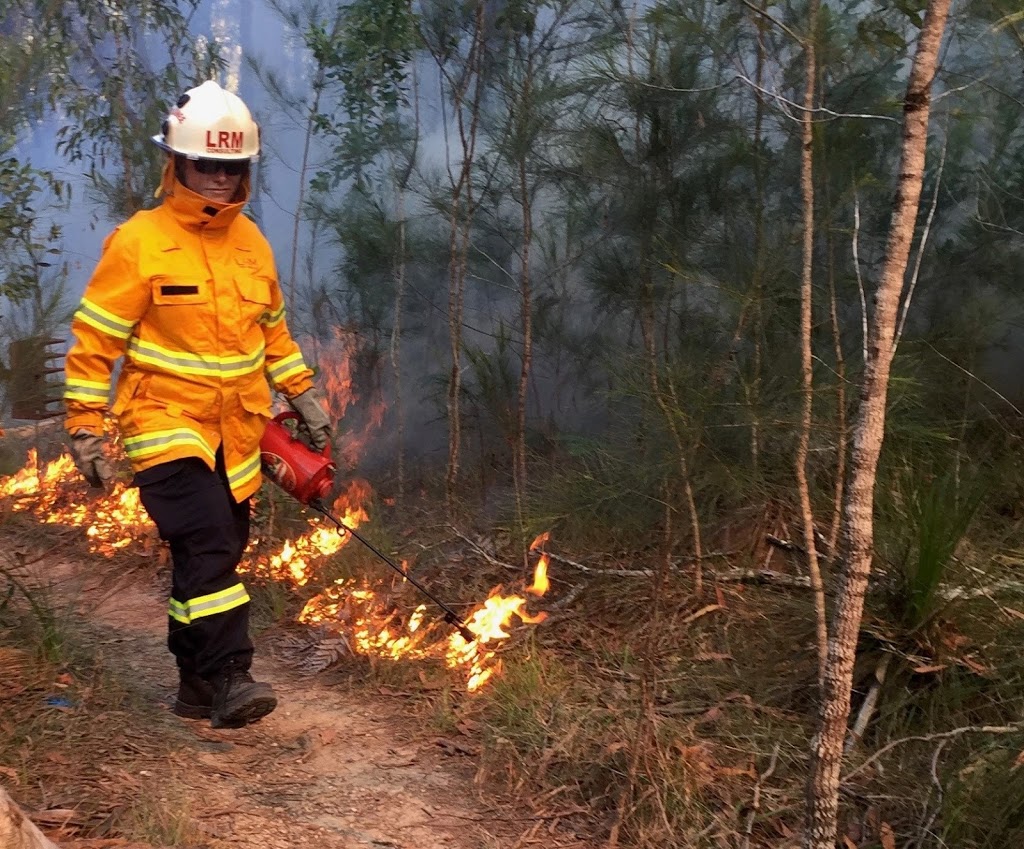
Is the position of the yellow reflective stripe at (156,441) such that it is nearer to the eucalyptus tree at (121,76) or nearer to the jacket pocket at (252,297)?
the jacket pocket at (252,297)

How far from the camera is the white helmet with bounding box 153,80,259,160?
2783mm

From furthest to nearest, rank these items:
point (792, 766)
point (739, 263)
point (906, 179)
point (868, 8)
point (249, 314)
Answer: point (868, 8), point (739, 263), point (249, 314), point (792, 766), point (906, 179)

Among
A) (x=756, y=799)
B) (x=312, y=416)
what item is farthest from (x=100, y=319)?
(x=756, y=799)

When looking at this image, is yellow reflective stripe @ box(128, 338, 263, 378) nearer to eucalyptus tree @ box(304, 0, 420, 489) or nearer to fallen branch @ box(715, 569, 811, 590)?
fallen branch @ box(715, 569, 811, 590)

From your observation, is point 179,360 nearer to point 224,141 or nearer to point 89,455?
point 89,455

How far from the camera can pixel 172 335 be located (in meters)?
2.80

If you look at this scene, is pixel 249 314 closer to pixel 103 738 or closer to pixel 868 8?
pixel 103 738

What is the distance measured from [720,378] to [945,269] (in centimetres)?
225

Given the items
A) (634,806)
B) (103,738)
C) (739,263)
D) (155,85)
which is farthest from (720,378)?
(155,85)

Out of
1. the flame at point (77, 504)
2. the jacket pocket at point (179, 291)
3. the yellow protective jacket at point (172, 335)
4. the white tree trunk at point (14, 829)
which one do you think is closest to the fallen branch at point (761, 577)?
the yellow protective jacket at point (172, 335)

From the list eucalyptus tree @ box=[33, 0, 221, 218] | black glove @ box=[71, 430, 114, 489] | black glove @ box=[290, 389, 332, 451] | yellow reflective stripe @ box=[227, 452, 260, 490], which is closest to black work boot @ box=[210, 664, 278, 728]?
yellow reflective stripe @ box=[227, 452, 260, 490]

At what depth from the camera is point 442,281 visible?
6742 mm

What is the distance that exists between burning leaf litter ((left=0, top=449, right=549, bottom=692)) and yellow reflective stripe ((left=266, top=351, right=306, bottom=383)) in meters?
0.98

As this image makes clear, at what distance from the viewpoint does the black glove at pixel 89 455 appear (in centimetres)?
271
